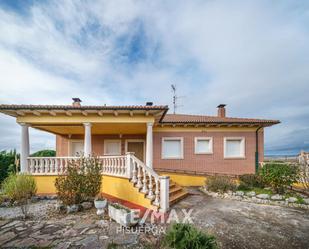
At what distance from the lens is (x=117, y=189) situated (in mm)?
5859

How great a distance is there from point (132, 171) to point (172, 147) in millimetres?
4495

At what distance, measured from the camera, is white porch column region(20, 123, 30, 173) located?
649 centimetres

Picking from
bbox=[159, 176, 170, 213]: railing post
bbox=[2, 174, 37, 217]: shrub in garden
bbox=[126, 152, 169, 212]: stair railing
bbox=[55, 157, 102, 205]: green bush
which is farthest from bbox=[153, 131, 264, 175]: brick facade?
bbox=[2, 174, 37, 217]: shrub in garden

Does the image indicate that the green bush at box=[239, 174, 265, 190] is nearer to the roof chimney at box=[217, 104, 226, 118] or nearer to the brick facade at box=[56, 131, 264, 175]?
the brick facade at box=[56, 131, 264, 175]

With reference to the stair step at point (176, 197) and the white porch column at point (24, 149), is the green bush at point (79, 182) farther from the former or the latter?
the white porch column at point (24, 149)

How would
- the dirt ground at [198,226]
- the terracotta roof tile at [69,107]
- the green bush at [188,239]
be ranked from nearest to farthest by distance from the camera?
the green bush at [188,239] < the dirt ground at [198,226] < the terracotta roof tile at [69,107]

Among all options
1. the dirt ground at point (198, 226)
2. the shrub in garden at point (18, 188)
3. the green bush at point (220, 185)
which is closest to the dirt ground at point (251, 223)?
the dirt ground at point (198, 226)

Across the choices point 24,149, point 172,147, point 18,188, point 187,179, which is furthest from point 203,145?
point 24,149

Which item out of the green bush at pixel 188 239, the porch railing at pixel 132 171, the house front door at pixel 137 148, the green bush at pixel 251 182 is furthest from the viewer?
the house front door at pixel 137 148

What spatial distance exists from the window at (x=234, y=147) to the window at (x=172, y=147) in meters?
2.74

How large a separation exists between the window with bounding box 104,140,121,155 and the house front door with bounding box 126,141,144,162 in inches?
25.7

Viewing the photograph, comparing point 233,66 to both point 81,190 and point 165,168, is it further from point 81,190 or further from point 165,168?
point 81,190

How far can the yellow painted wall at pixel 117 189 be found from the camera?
5.04 metres

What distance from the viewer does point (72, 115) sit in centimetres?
655
